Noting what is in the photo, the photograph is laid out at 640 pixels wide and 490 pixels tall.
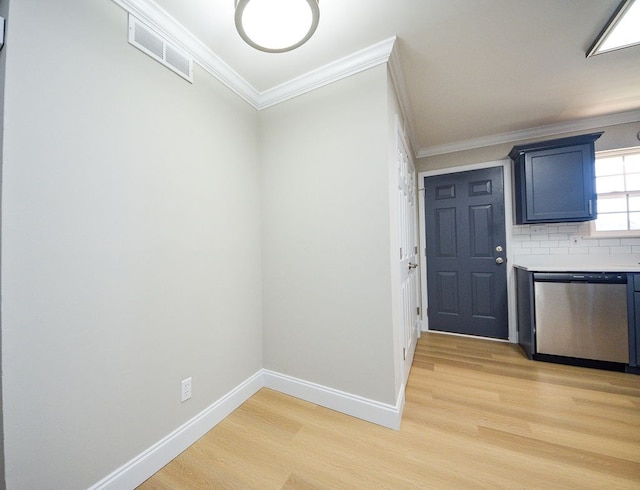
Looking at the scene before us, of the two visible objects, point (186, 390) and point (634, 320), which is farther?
point (634, 320)

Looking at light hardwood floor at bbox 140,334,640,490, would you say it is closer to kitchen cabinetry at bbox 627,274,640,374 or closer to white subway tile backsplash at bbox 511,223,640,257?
kitchen cabinetry at bbox 627,274,640,374

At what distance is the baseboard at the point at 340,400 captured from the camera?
Answer: 1555 millimetres

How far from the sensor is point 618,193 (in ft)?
8.46

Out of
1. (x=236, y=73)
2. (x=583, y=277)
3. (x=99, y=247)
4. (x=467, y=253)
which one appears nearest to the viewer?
(x=99, y=247)

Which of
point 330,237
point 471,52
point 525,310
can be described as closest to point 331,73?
point 471,52

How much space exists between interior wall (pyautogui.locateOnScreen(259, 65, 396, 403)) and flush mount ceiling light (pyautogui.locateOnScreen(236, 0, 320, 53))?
2.05ft

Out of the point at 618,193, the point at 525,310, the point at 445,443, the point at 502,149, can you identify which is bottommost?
the point at 445,443

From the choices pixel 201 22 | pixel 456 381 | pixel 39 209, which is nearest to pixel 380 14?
pixel 201 22

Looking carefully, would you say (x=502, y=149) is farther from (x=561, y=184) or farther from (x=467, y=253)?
(x=467, y=253)

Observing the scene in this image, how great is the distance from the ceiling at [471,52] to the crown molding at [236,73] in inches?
1.5

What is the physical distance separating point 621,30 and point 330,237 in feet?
7.51

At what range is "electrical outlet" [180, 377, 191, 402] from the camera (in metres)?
1.42

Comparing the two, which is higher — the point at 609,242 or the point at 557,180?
the point at 557,180

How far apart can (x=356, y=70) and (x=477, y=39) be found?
2.71ft
